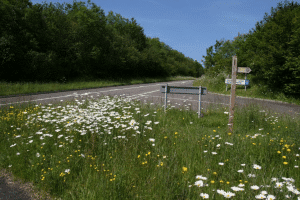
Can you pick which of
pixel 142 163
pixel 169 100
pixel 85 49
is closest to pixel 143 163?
pixel 142 163

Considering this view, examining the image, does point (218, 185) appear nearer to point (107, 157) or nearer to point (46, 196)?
point (107, 157)

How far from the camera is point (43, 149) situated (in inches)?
172

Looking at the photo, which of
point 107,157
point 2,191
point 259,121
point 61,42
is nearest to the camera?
point 2,191

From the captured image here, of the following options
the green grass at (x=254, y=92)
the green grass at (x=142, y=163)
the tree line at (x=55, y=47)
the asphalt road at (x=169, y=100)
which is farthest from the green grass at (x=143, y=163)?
the tree line at (x=55, y=47)

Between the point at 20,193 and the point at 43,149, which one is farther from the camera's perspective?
the point at 43,149

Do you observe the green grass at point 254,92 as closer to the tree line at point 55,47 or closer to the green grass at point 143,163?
the green grass at point 143,163

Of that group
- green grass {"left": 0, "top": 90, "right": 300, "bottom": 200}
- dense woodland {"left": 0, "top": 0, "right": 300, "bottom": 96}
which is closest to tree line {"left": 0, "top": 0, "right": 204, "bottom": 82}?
dense woodland {"left": 0, "top": 0, "right": 300, "bottom": 96}

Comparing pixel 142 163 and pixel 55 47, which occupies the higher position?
pixel 55 47

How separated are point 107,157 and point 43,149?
1.44 metres

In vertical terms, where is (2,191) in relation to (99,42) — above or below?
below

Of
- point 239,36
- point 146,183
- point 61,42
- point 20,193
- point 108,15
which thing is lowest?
point 20,193

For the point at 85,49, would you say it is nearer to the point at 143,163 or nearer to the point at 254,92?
the point at 254,92

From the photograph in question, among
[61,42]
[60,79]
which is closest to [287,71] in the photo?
[60,79]

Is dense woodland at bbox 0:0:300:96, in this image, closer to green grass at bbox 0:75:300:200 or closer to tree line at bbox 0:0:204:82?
tree line at bbox 0:0:204:82
